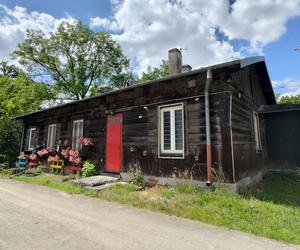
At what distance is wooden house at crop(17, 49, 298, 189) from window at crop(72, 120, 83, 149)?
53 mm

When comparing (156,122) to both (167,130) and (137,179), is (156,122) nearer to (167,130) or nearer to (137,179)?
(167,130)

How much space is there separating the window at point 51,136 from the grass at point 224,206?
617cm

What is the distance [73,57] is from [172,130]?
22.0 metres

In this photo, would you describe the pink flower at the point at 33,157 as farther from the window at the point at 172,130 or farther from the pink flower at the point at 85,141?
the window at the point at 172,130

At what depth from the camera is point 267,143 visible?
1229 centimetres

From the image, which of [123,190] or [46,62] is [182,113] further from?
[46,62]

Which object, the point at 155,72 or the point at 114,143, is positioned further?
the point at 155,72

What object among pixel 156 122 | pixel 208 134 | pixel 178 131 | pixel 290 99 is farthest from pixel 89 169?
pixel 290 99

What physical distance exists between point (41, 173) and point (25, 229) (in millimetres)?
8436

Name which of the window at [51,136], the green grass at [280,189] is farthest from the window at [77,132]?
the green grass at [280,189]

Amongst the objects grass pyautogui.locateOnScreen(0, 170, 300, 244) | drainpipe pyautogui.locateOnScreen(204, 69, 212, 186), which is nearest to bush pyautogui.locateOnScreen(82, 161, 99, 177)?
grass pyautogui.locateOnScreen(0, 170, 300, 244)

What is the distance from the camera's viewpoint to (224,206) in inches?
193

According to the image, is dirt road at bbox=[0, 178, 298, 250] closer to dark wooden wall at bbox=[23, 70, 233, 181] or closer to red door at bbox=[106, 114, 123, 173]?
dark wooden wall at bbox=[23, 70, 233, 181]

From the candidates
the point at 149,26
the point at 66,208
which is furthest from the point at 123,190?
the point at 149,26
